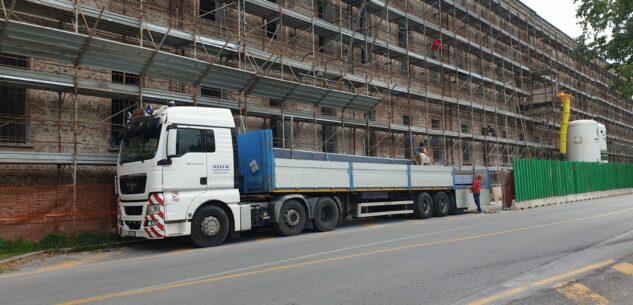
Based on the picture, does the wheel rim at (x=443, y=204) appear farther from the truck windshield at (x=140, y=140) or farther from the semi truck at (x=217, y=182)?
the truck windshield at (x=140, y=140)

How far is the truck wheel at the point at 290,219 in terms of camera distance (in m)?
12.3

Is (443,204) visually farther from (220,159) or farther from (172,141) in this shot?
(172,141)

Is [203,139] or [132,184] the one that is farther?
[203,139]

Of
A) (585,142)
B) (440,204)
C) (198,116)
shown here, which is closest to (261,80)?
(198,116)

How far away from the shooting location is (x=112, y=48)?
40.3ft

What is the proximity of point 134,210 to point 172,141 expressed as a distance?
5.82 ft

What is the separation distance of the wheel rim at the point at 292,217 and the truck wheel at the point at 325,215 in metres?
0.65

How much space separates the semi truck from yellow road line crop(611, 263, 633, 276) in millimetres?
7295

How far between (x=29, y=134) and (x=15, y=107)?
0.78 metres

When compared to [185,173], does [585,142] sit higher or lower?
higher


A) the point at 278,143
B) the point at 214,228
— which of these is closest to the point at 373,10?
the point at 278,143

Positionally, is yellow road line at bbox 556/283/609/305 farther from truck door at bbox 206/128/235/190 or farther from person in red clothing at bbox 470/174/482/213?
person in red clothing at bbox 470/174/482/213

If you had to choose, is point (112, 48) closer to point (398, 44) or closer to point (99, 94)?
point (99, 94)

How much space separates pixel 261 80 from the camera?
15812 mm
